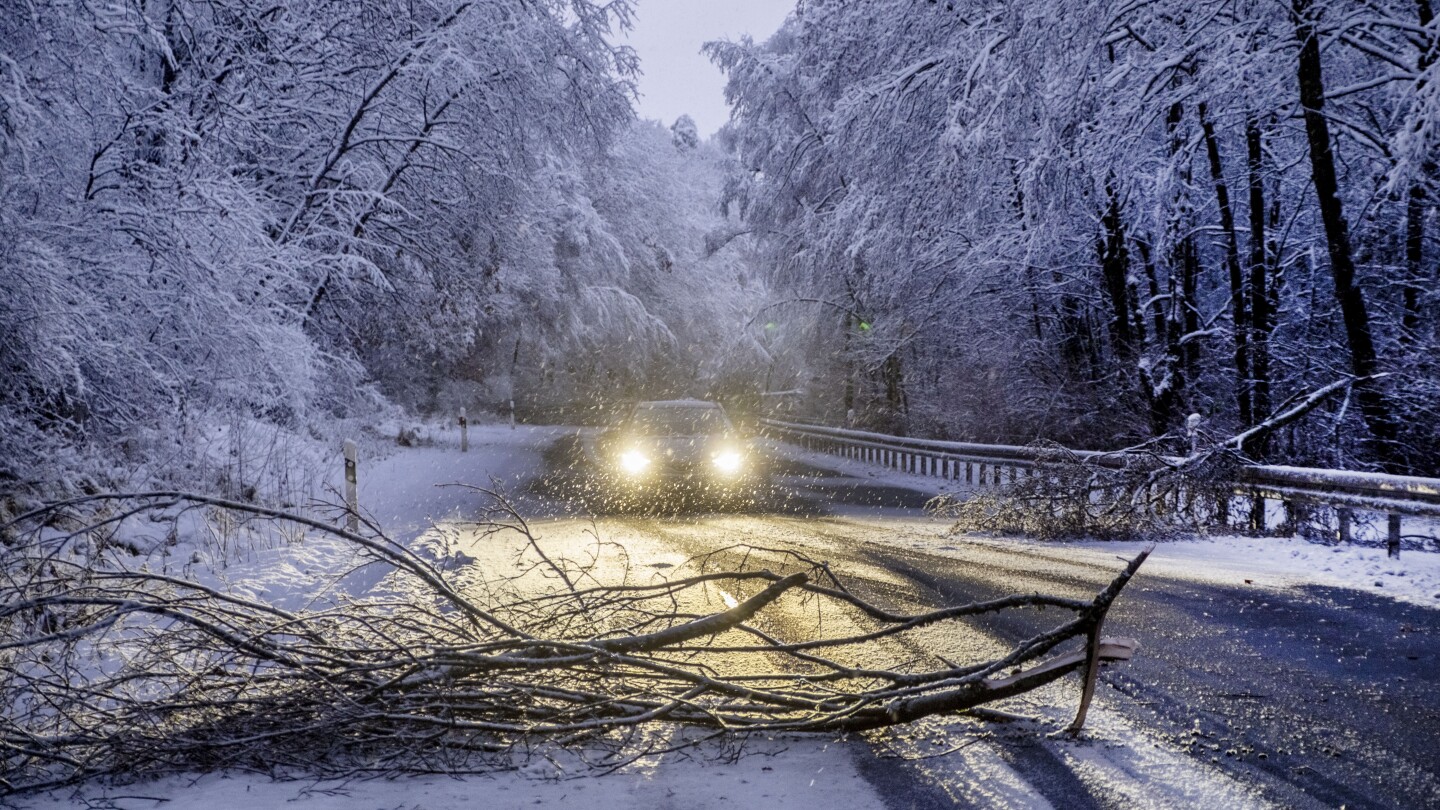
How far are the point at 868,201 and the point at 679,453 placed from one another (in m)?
9.34

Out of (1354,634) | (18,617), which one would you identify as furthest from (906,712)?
(18,617)

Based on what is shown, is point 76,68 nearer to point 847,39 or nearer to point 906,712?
point 906,712

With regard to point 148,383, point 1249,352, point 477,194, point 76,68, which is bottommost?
point 148,383

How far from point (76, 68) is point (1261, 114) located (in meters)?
14.3

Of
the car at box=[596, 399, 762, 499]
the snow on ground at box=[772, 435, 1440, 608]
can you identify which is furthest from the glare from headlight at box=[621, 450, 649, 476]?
the snow on ground at box=[772, 435, 1440, 608]

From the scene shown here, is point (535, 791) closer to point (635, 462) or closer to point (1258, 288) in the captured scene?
point (635, 462)

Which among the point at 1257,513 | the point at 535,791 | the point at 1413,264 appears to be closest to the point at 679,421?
A: the point at 1257,513

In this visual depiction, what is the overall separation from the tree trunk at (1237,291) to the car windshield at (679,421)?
337 inches

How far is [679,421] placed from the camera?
18453mm

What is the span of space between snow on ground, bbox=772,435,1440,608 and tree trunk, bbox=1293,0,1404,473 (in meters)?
1.80

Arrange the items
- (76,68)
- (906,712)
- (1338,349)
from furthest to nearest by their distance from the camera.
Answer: (1338,349) → (76,68) → (906,712)

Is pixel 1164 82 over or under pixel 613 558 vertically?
over

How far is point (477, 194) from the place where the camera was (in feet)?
58.3

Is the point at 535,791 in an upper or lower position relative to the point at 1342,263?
lower
